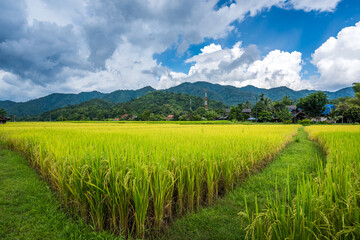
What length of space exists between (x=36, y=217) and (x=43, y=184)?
1386 mm

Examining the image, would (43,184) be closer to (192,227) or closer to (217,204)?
(192,227)

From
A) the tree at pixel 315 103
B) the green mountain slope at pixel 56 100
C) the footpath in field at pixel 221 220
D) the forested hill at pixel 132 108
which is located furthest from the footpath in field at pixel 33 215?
the green mountain slope at pixel 56 100

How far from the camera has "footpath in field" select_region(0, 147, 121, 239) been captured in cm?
206

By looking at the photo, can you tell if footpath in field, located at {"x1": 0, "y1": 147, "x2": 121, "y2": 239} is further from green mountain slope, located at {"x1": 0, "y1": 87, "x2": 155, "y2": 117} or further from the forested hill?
green mountain slope, located at {"x1": 0, "y1": 87, "x2": 155, "y2": 117}

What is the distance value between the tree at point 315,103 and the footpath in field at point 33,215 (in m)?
50.7

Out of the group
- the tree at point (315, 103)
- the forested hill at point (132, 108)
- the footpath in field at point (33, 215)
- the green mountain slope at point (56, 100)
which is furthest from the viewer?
the green mountain slope at point (56, 100)

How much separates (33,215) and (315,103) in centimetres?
5120

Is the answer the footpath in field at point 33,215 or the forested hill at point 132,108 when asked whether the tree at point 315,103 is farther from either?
the footpath in field at point 33,215

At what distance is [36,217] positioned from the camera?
244cm

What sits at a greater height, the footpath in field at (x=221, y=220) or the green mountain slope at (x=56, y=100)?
the green mountain slope at (x=56, y=100)

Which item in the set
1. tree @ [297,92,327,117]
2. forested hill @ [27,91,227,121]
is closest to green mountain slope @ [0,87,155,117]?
forested hill @ [27,91,227,121]

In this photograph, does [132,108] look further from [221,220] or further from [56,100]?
[56,100]

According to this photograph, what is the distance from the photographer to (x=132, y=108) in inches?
2918

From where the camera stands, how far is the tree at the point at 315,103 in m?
39.3
